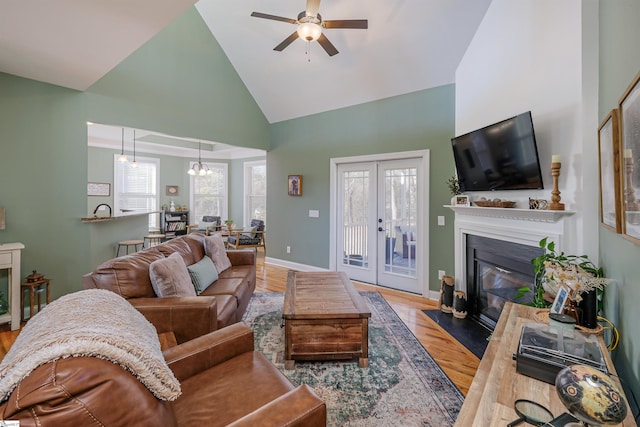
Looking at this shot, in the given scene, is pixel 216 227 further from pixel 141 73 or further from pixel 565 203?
pixel 565 203

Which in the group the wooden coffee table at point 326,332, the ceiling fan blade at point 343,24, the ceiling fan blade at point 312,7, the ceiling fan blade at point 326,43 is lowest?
the wooden coffee table at point 326,332

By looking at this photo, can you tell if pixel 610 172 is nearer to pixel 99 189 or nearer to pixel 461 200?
pixel 461 200

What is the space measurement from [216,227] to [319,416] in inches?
276

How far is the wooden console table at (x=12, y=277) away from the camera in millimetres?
2697

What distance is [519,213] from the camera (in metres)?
2.31

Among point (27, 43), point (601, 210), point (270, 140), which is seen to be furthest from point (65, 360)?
point (270, 140)

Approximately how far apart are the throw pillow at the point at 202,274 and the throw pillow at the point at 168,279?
0.30 meters

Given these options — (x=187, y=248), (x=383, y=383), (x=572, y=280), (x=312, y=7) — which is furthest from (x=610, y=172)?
(x=187, y=248)

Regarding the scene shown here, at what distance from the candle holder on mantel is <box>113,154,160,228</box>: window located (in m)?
7.56

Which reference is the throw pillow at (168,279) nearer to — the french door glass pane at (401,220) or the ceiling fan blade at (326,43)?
the ceiling fan blade at (326,43)

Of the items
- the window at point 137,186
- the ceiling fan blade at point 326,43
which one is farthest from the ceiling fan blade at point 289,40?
the window at point 137,186

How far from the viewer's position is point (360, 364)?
2.23m

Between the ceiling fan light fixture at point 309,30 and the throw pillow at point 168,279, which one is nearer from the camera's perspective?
the throw pillow at point 168,279

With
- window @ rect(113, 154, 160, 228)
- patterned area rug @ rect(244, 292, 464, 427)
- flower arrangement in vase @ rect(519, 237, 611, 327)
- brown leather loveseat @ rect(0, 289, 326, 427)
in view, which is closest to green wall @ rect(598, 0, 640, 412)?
flower arrangement in vase @ rect(519, 237, 611, 327)
